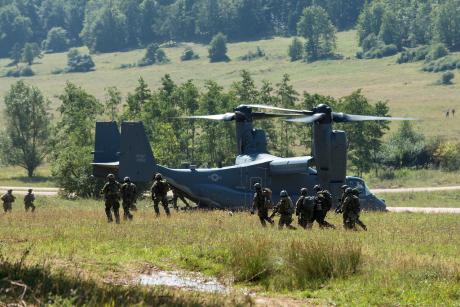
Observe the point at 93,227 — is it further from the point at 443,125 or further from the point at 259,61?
the point at 259,61

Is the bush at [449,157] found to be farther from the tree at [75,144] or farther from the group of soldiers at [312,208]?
the group of soldiers at [312,208]

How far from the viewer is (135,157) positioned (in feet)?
122

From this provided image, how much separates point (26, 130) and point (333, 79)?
75913 millimetres

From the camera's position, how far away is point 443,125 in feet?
323

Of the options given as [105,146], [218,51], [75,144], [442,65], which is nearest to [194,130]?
[75,144]

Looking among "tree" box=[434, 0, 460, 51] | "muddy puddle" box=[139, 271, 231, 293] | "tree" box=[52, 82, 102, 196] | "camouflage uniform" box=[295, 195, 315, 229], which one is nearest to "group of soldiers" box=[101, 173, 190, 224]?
"camouflage uniform" box=[295, 195, 315, 229]

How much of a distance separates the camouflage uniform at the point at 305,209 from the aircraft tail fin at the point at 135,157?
11167mm

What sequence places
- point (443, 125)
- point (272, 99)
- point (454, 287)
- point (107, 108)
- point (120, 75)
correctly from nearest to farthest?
point (454, 287), point (272, 99), point (107, 108), point (443, 125), point (120, 75)

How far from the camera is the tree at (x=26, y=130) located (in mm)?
83188

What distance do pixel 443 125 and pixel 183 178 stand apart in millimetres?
65488

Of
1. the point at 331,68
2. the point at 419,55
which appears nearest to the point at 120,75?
the point at 331,68

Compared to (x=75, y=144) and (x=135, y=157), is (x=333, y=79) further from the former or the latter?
(x=135, y=157)

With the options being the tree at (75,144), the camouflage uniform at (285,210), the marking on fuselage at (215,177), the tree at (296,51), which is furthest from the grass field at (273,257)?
the tree at (296,51)

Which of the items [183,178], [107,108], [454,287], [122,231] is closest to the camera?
[454,287]
